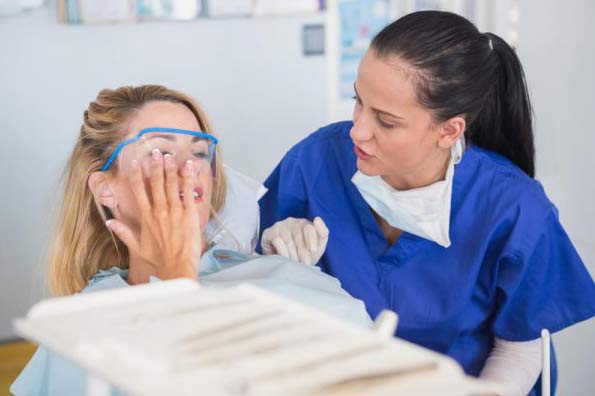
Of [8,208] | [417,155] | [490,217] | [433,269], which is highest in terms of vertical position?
[417,155]

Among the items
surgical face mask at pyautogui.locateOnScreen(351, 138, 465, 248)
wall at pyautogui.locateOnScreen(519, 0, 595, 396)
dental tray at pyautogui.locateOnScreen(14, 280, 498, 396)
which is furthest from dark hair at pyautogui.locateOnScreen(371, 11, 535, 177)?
dental tray at pyautogui.locateOnScreen(14, 280, 498, 396)

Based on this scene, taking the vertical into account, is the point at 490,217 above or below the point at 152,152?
below

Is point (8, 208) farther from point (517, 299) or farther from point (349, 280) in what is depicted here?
point (517, 299)

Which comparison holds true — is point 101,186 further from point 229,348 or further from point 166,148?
point 229,348

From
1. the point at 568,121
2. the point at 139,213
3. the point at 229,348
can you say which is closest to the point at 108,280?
the point at 139,213

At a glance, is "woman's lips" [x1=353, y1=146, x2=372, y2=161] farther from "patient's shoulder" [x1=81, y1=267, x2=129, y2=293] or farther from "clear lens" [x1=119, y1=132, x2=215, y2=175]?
"patient's shoulder" [x1=81, y1=267, x2=129, y2=293]

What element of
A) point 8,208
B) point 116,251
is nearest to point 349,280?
point 116,251

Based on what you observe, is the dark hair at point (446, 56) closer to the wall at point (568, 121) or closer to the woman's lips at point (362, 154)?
the woman's lips at point (362, 154)

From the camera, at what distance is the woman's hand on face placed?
1248mm

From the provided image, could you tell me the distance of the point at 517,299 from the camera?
1.62 meters

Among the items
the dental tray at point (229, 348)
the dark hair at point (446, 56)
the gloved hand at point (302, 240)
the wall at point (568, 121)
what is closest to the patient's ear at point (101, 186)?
the gloved hand at point (302, 240)

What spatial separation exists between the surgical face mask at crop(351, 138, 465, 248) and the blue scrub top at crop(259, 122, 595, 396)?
0.11ft

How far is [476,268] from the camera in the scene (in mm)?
1598

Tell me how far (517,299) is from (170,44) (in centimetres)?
199
